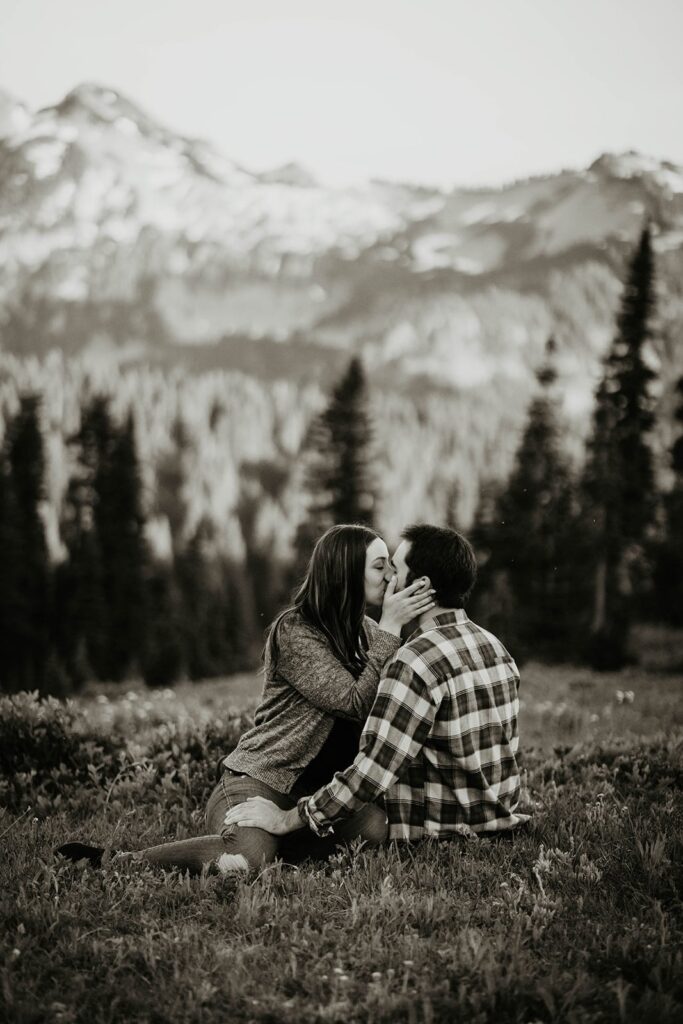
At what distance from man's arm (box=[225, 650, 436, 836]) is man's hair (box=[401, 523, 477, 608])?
1.53 feet

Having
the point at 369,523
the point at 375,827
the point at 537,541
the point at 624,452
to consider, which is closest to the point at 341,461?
the point at 537,541

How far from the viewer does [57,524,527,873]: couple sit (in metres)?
4.86

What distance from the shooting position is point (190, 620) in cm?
7756

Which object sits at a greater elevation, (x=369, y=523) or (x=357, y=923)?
(x=369, y=523)

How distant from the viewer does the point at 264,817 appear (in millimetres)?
5051

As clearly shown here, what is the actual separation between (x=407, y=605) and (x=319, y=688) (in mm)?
760

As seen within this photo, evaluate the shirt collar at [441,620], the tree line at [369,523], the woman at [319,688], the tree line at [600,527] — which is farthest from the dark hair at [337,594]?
the tree line at [600,527]

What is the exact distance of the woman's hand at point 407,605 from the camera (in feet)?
16.6

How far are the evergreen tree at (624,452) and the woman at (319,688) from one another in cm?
2712

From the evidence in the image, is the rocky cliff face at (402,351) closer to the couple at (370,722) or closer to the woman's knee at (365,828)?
the couple at (370,722)

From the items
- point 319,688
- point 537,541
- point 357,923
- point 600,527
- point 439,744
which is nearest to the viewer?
point 357,923

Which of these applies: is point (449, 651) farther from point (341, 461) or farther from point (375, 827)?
point (341, 461)

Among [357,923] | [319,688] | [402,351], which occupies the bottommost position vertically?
[357,923]

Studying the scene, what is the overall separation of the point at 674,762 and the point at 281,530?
101 m
